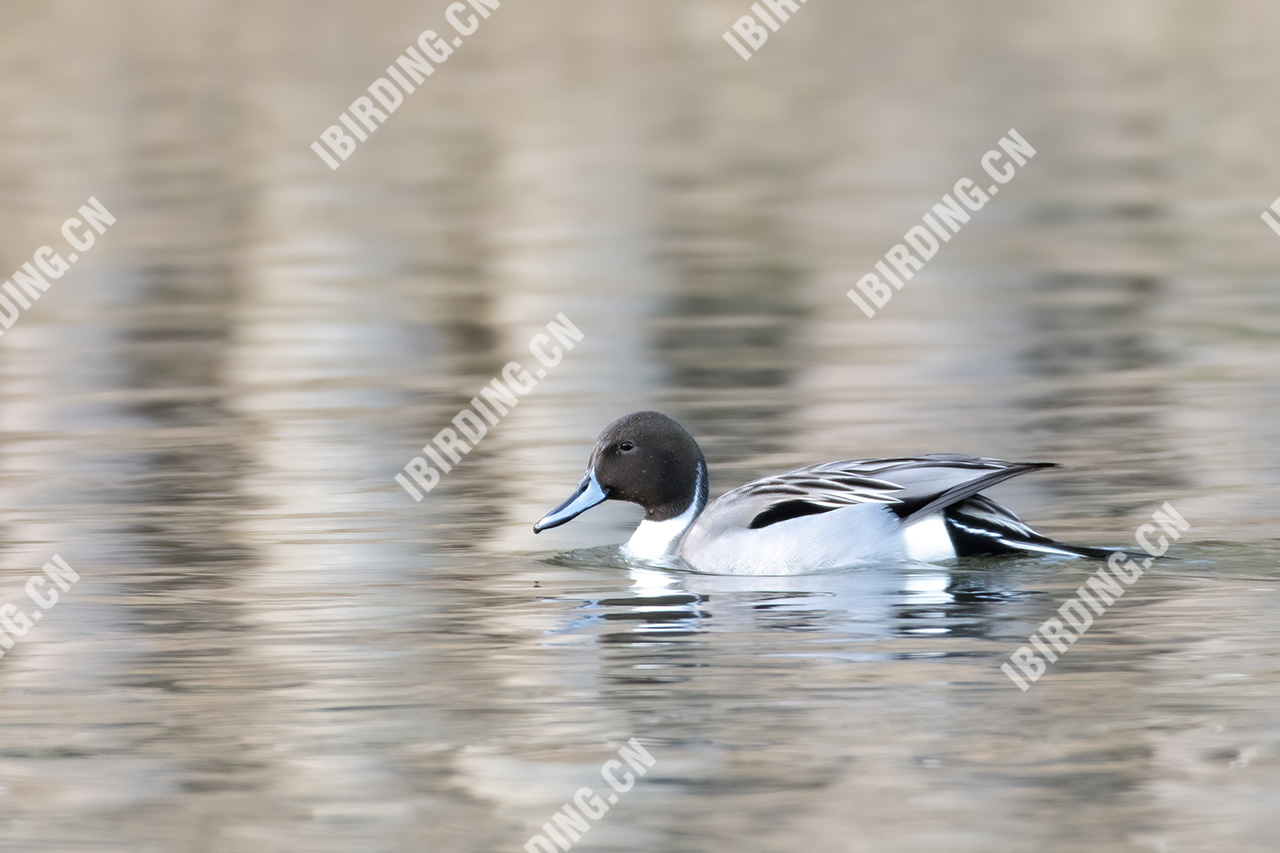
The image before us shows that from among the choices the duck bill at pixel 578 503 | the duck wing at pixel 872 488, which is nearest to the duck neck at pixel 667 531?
the duck bill at pixel 578 503

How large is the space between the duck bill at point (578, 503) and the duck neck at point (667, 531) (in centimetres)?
24

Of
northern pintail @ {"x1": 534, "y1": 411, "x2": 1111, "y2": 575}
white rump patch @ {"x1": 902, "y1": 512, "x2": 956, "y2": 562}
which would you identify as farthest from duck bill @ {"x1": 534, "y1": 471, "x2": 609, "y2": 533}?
white rump patch @ {"x1": 902, "y1": 512, "x2": 956, "y2": 562}

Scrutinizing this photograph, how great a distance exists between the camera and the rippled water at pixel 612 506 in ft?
24.8

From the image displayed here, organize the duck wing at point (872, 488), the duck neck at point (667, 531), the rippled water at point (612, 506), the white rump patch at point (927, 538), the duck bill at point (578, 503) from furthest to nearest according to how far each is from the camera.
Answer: the duck neck at point (667, 531) → the duck bill at point (578, 503) → the white rump patch at point (927, 538) → the duck wing at point (872, 488) → the rippled water at point (612, 506)

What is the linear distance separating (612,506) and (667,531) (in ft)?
6.57

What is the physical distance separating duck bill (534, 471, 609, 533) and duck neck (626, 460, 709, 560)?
242 mm

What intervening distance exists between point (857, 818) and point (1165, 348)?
35.6 feet

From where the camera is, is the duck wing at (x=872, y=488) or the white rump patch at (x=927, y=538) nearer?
the duck wing at (x=872, y=488)

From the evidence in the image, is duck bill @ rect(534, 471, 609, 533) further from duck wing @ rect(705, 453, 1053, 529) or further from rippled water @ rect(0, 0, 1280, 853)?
duck wing @ rect(705, 453, 1053, 529)

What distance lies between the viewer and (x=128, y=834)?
730 centimetres

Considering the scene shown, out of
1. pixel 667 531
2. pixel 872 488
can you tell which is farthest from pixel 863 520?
pixel 667 531

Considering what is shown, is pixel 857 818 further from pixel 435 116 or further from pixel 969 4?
pixel 969 4

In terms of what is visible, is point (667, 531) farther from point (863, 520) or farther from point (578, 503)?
point (863, 520)

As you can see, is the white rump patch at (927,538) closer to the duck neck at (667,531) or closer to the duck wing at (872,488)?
the duck wing at (872,488)
